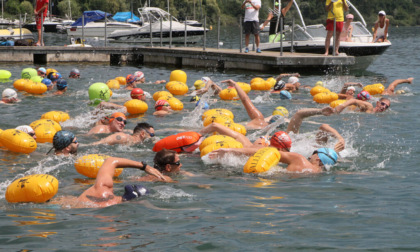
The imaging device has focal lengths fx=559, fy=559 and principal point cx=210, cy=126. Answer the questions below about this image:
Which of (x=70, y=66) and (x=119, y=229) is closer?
(x=119, y=229)

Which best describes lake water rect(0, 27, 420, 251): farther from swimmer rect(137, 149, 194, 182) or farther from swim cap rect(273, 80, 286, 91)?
swim cap rect(273, 80, 286, 91)

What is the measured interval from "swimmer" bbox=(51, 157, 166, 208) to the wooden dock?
14.4 m

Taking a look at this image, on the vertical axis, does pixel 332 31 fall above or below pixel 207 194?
above

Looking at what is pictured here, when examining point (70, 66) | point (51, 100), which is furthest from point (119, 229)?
point (70, 66)

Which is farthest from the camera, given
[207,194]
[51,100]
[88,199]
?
[51,100]

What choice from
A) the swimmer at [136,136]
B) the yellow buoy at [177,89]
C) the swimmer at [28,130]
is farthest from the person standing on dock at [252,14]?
the swimmer at [28,130]

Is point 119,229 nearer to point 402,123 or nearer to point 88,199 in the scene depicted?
point 88,199

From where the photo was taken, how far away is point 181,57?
2514cm

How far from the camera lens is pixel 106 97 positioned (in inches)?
561

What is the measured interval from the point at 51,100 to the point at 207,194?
30.6 feet

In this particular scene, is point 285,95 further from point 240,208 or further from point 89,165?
point 240,208

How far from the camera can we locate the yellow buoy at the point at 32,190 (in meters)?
6.54

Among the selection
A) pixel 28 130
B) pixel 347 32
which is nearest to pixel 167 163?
pixel 28 130

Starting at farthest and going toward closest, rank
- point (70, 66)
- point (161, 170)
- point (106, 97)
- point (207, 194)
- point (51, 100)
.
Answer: point (70, 66), point (51, 100), point (106, 97), point (161, 170), point (207, 194)
